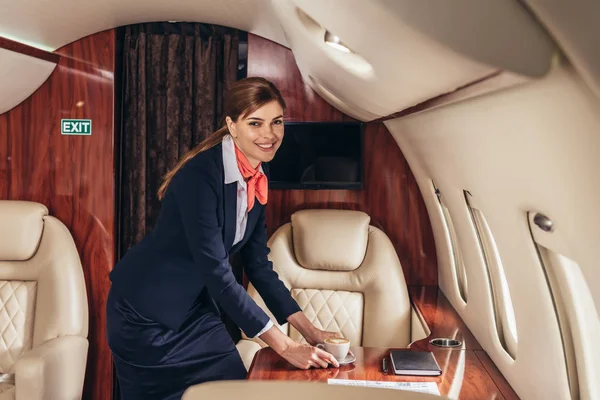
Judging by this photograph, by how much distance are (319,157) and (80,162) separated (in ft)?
4.93

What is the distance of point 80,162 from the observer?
3.71 meters

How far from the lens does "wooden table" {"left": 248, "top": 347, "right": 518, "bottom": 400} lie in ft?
6.20

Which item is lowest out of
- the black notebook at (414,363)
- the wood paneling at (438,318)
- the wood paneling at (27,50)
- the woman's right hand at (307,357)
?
the wood paneling at (438,318)

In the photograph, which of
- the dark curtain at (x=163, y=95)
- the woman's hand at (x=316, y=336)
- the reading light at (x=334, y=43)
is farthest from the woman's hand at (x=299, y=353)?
the dark curtain at (x=163, y=95)

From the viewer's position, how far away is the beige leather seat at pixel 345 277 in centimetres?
317

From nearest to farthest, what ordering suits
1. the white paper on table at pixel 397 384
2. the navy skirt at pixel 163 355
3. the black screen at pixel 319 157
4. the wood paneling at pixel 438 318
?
the white paper on table at pixel 397 384, the navy skirt at pixel 163 355, the wood paneling at pixel 438 318, the black screen at pixel 319 157

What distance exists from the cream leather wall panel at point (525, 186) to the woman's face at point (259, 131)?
20.8 inches

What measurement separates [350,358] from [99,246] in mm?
2214

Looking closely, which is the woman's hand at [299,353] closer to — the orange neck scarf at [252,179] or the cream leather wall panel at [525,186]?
the orange neck scarf at [252,179]

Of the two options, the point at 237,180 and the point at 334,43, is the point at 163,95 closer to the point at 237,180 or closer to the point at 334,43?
the point at 237,180

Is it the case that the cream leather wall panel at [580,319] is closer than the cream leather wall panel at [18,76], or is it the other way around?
the cream leather wall panel at [580,319]

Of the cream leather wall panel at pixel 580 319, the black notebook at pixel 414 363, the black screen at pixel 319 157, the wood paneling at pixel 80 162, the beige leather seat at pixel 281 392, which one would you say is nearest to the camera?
the beige leather seat at pixel 281 392

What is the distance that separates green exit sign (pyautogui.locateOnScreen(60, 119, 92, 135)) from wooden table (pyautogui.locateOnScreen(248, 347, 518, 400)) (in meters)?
2.17

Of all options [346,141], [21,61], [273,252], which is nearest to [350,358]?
[273,252]
